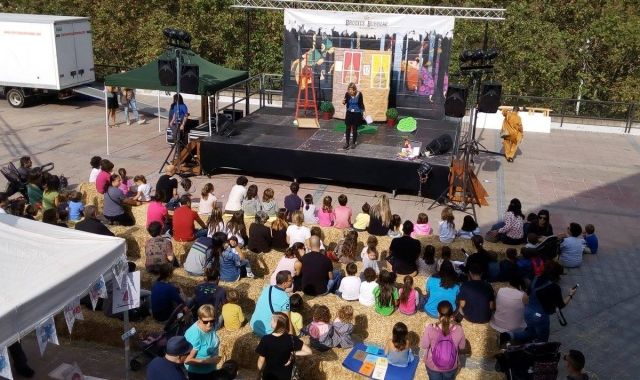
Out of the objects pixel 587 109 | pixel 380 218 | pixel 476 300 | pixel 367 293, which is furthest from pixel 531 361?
pixel 587 109

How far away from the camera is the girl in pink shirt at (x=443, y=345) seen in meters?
6.53

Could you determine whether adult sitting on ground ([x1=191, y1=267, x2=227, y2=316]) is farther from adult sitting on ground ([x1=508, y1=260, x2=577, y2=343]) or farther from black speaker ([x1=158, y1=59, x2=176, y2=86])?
black speaker ([x1=158, y1=59, x2=176, y2=86])

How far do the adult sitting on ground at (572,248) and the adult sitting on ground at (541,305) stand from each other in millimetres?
2238

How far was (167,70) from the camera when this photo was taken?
549 inches

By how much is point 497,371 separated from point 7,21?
1950 cm

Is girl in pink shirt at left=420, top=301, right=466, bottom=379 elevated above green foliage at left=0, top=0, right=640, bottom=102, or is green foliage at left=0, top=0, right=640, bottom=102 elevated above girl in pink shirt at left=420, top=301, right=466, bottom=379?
green foliage at left=0, top=0, right=640, bottom=102

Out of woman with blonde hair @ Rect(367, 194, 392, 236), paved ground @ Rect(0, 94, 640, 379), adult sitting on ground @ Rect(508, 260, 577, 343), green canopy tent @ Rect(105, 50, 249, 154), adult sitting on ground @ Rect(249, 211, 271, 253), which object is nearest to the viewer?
adult sitting on ground @ Rect(508, 260, 577, 343)

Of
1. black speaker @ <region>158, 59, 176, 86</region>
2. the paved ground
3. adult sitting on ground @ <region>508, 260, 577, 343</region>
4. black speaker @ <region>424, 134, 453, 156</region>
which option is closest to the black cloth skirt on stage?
the paved ground

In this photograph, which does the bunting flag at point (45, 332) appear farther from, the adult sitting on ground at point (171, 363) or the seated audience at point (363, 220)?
the seated audience at point (363, 220)

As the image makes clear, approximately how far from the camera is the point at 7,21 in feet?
67.3

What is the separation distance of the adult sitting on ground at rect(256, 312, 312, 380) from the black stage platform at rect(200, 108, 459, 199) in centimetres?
782

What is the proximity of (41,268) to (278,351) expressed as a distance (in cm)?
227

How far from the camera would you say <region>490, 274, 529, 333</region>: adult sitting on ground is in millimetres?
7680

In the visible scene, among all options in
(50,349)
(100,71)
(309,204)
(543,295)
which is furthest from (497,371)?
(100,71)
